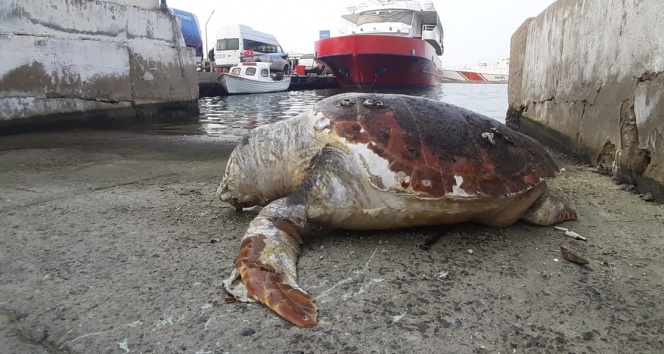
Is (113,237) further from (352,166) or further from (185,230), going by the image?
(352,166)

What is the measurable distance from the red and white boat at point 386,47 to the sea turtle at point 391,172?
79.6 feet

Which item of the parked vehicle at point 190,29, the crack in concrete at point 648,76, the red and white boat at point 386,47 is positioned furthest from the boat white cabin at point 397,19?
the crack in concrete at point 648,76

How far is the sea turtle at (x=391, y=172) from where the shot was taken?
2324mm

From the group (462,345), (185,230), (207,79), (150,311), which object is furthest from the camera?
(207,79)

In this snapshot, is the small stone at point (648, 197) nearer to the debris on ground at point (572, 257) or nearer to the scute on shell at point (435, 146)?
the scute on shell at point (435, 146)

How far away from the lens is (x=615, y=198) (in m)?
3.13

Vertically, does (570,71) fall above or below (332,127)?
above

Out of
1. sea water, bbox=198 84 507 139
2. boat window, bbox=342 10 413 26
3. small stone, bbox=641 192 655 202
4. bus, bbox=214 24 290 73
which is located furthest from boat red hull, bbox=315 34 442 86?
small stone, bbox=641 192 655 202

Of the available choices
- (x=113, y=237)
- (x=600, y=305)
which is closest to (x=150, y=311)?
(x=113, y=237)

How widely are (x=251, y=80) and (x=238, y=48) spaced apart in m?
8.12

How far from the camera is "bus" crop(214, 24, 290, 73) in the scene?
31.6 m

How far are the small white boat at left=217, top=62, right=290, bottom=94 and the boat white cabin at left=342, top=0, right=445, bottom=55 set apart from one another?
849 cm

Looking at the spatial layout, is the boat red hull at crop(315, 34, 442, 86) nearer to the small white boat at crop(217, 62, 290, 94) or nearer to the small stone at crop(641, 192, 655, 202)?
the small white boat at crop(217, 62, 290, 94)

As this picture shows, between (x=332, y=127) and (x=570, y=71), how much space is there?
3548mm
